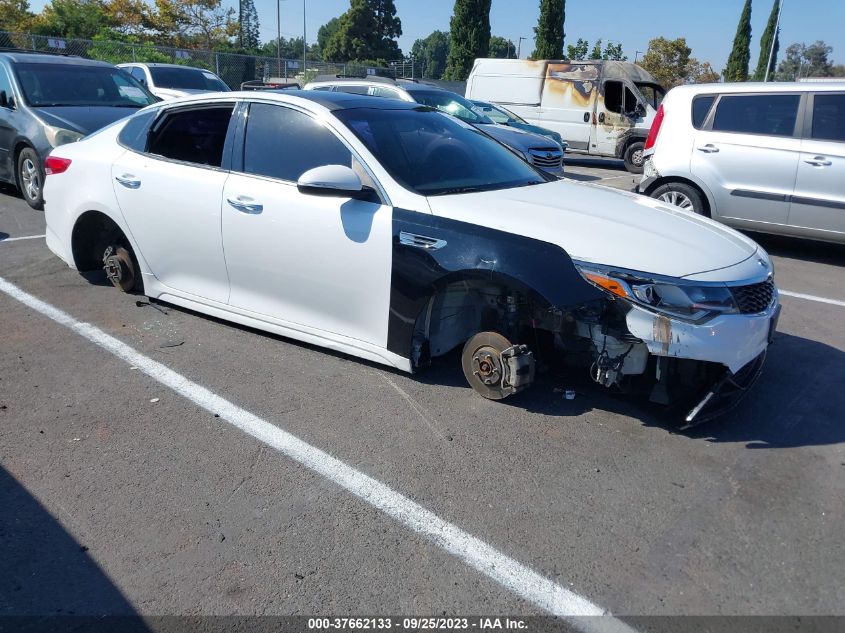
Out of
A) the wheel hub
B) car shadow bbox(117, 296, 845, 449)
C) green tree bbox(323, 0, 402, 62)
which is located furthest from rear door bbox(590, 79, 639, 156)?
green tree bbox(323, 0, 402, 62)

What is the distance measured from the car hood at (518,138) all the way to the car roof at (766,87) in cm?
398

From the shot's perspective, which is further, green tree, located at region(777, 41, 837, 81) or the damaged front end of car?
green tree, located at region(777, 41, 837, 81)

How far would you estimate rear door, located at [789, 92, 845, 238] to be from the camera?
23.8ft

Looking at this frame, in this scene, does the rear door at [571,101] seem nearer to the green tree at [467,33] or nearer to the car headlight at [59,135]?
the car headlight at [59,135]

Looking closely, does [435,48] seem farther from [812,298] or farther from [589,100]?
[812,298]

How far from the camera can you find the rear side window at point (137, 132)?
521cm

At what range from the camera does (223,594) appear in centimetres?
253

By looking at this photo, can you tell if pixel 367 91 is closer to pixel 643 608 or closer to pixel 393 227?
pixel 393 227

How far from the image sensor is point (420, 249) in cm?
380

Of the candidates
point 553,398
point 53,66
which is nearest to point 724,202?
point 553,398

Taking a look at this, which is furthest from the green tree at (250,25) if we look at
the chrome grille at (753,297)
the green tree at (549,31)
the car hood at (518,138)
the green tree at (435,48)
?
the chrome grille at (753,297)

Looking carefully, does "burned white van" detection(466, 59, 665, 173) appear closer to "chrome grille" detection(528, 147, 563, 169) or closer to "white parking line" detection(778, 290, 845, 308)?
"chrome grille" detection(528, 147, 563, 169)

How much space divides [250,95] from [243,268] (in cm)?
116

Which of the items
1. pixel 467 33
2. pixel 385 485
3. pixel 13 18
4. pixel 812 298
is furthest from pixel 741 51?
pixel 385 485
